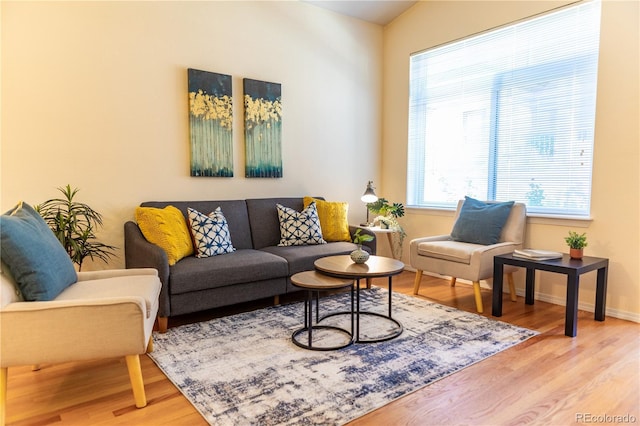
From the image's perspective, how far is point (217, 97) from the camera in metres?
3.76

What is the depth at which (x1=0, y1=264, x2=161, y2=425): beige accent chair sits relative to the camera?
175 centimetres

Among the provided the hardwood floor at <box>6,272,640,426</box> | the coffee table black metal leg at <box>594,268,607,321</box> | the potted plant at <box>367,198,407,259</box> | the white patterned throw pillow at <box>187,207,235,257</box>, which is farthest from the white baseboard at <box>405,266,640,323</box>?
the white patterned throw pillow at <box>187,207,235,257</box>

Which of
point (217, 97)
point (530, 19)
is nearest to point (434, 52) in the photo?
point (530, 19)

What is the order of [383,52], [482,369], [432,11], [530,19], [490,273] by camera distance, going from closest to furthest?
1. [482,369]
2. [490,273]
3. [530,19]
4. [432,11]
5. [383,52]

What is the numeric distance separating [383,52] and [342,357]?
12.9 feet

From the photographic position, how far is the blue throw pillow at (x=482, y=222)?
361 centimetres

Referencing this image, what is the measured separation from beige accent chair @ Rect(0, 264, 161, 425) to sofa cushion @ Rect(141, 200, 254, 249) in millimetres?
1689

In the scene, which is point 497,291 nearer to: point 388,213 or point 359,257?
point 359,257

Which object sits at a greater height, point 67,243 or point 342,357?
point 67,243

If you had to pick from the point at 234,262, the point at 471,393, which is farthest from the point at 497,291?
the point at 234,262

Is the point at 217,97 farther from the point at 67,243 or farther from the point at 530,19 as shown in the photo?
the point at 530,19

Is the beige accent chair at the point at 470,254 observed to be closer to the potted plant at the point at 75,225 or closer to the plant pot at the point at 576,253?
the plant pot at the point at 576,253

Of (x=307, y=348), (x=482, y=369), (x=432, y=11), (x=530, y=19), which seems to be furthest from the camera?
(x=432, y=11)

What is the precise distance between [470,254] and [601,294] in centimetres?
96
